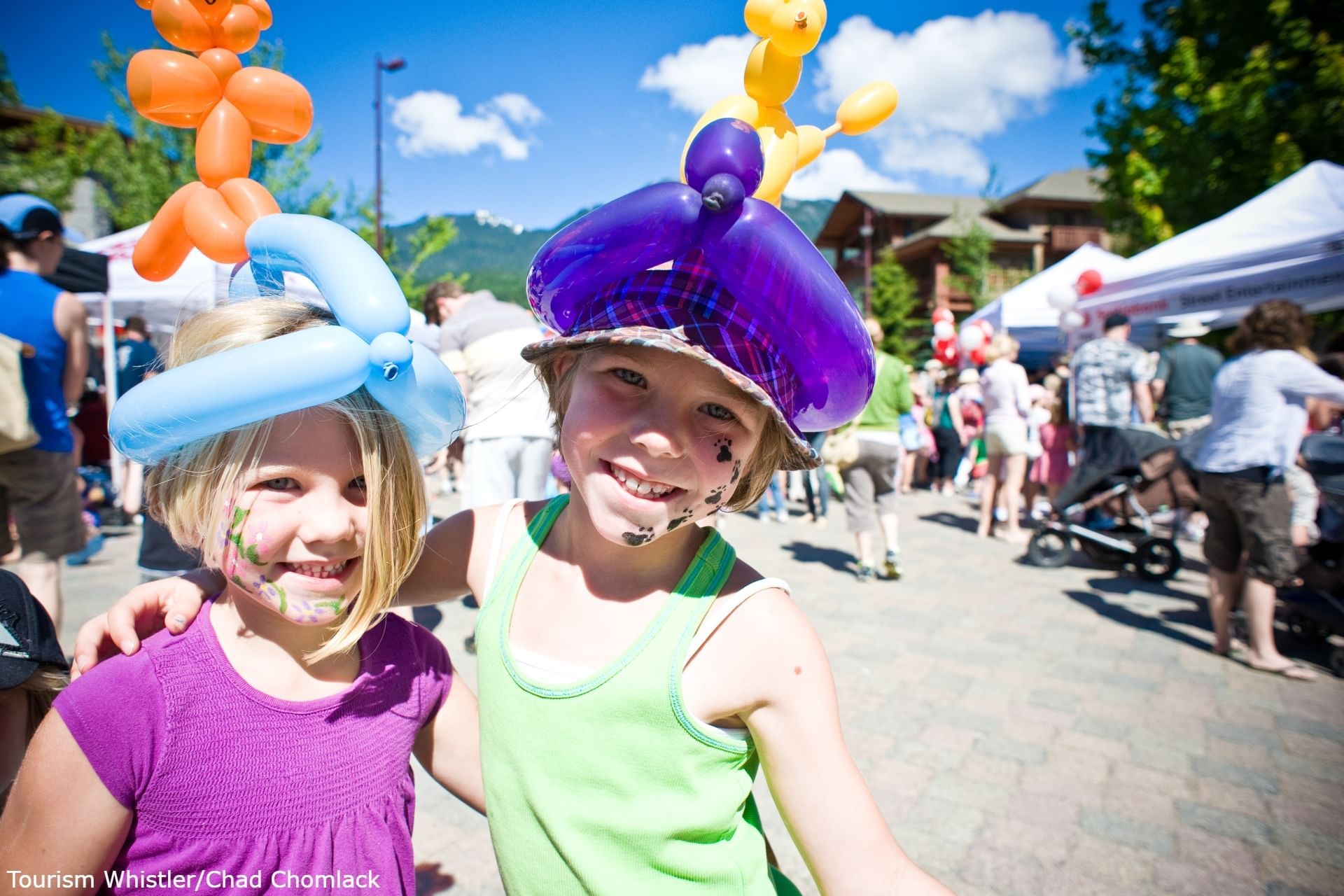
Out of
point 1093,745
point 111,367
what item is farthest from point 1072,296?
point 111,367

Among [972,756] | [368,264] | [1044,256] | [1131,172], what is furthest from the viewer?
[1044,256]

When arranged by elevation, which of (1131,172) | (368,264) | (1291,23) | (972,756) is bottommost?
(972,756)

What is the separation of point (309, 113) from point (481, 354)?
2.70 metres

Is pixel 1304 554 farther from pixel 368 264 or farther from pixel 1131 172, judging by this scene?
pixel 1131 172

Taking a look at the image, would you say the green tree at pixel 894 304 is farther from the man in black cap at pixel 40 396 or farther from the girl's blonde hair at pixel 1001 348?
the man in black cap at pixel 40 396

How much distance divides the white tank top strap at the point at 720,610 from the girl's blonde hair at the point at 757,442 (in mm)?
157

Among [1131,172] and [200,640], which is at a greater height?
[1131,172]

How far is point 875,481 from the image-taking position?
5590 millimetres

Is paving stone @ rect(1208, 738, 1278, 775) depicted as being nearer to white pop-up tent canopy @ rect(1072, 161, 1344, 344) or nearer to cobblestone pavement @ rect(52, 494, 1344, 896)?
cobblestone pavement @ rect(52, 494, 1344, 896)

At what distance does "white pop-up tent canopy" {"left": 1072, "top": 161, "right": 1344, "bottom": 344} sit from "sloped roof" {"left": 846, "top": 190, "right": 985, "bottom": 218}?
3137 cm

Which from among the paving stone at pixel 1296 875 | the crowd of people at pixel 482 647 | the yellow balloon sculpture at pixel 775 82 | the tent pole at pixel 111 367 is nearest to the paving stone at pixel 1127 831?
the paving stone at pixel 1296 875

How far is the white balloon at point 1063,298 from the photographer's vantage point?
852 cm

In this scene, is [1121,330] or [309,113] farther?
[1121,330]

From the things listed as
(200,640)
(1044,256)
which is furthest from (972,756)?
(1044,256)
